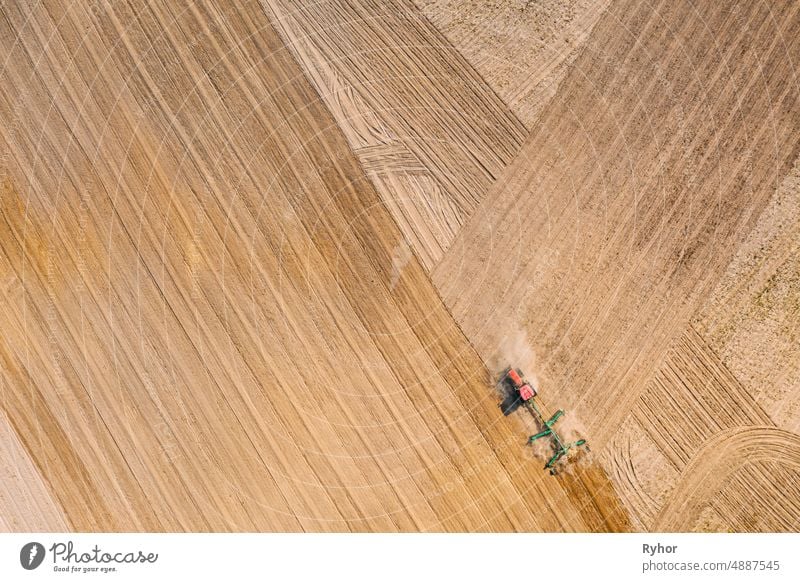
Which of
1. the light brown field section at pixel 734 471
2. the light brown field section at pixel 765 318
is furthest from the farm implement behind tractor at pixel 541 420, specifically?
the light brown field section at pixel 765 318

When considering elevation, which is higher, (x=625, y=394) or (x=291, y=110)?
(x=291, y=110)

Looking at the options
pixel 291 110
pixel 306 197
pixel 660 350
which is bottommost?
pixel 660 350

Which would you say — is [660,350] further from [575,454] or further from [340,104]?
[340,104]

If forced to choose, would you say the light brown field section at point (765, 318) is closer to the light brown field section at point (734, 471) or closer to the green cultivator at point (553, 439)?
the light brown field section at point (734, 471)

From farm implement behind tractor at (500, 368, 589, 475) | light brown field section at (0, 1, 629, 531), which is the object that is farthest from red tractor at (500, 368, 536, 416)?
light brown field section at (0, 1, 629, 531)

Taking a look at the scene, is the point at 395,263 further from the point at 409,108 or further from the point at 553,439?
the point at 553,439

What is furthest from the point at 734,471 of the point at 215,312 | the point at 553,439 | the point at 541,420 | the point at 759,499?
the point at 215,312
